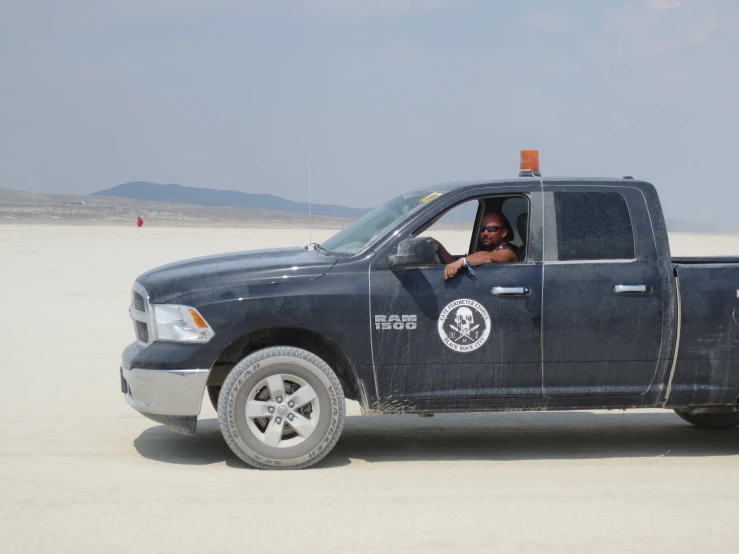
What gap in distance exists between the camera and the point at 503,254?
24.1 feet

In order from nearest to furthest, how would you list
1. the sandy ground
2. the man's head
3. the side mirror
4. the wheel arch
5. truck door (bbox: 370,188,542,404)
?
the sandy ground, the side mirror, truck door (bbox: 370,188,542,404), the wheel arch, the man's head

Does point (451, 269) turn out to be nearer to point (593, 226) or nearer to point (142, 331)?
point (593, 226)

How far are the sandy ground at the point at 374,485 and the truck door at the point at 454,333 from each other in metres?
0.55

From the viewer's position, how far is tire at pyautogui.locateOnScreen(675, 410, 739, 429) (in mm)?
8683

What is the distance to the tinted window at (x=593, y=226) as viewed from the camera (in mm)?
7301

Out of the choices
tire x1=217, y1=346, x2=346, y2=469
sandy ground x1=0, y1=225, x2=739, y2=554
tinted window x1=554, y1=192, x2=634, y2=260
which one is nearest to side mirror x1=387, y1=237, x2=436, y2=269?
tire x1=217, y1=346, x2=346, y2=469

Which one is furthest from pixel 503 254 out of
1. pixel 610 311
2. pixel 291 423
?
pixel 291 423

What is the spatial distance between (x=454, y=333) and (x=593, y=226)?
1246 mm

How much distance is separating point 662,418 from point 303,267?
3.92 meters

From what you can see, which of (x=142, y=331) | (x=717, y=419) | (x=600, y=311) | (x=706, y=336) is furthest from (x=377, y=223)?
(x=717, y=419)

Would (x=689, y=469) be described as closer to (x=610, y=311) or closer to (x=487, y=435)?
(x=610, y=311)

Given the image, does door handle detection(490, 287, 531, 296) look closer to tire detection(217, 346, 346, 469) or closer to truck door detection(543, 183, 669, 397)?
truck door detection(543, 183, 669, 397)

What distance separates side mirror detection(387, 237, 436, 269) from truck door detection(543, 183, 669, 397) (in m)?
0.84

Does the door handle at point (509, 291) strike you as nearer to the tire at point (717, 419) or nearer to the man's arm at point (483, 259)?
the man's arm at point (483, 259)
